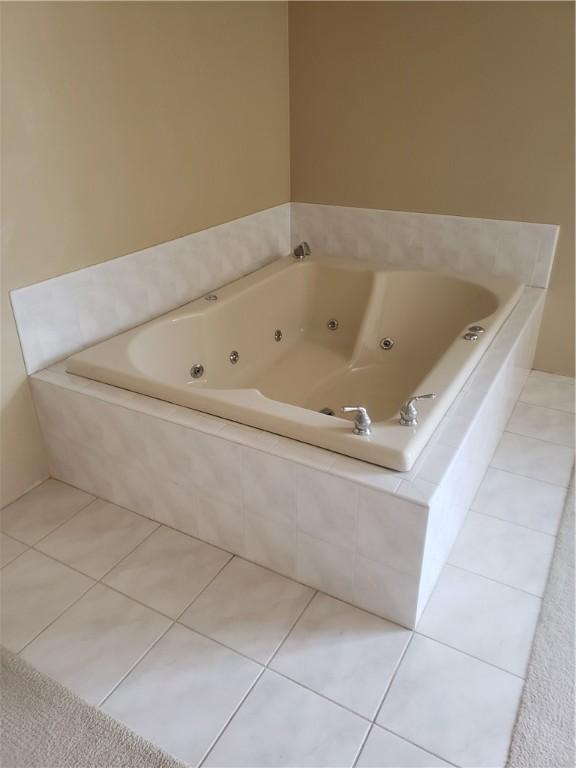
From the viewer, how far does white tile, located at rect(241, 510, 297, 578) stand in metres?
1.73

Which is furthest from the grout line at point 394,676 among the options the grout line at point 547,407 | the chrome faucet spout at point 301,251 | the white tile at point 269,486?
the chrome faucet spout at point 301,251

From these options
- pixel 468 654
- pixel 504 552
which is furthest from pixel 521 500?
pixel 468 654

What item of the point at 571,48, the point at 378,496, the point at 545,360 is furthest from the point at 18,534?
the point at 571,48

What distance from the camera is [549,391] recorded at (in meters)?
2.77

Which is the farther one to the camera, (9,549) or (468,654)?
(9,549)

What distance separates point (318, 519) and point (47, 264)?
120 centimetres

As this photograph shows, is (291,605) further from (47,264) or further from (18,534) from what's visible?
(47,264)

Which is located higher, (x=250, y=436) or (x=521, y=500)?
(x=250, y=436)

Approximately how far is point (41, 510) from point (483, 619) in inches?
57.7

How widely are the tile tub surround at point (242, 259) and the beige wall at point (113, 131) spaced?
0.21 ft

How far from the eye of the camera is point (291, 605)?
5.61 feet

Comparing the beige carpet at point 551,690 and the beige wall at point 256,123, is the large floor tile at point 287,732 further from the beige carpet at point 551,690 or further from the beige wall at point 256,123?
the beige wall at point 256,123

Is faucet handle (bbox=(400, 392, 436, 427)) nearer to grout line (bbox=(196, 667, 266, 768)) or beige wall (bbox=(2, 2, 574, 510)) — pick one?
grout line (bbox=(196, 667, 266, 768))

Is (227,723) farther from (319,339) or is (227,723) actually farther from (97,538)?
(319,339)
